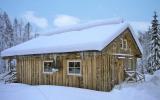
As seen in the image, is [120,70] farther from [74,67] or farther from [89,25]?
[89,25]

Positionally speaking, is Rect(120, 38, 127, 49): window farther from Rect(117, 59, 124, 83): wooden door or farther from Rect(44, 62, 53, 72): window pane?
Rect(44, 62, 53, 72): window pane

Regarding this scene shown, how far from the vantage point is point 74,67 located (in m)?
17.0

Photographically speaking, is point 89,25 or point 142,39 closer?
point 89,25

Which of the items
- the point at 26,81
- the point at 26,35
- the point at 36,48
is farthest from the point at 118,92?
the point at 26,35

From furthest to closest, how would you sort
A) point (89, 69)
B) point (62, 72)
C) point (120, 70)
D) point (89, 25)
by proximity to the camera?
point (89, 25) → point (120, 70) → point (62, 72) → point (89, 69)

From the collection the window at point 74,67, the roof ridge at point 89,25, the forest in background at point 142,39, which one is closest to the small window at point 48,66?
the window at point 74,67

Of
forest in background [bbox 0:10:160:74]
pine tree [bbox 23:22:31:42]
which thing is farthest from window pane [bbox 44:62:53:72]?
pine tree [bbox 23:22:31:42]

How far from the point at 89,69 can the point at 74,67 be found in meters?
1.41

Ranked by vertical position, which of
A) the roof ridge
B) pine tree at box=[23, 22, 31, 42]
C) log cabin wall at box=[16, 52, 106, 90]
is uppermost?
pine tree at box=[23, 22, 31, 42]

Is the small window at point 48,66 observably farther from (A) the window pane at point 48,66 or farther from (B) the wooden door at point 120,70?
(B) the wooden door at point 120,70

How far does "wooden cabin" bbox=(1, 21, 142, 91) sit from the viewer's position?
51.5 ft

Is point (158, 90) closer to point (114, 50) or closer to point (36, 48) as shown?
point (114, 50)

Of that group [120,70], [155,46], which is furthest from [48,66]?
[155,46]

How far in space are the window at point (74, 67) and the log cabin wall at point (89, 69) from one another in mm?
243
